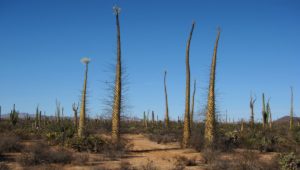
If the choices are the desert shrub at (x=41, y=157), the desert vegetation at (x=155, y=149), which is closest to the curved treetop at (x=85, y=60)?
the desert vegetation at (x=155, y=149)

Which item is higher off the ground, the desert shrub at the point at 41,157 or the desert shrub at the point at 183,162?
the desert shrub at the point at 41,157

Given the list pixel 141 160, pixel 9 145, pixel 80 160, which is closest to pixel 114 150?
pixel 141 160

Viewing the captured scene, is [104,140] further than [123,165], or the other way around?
[104,140]

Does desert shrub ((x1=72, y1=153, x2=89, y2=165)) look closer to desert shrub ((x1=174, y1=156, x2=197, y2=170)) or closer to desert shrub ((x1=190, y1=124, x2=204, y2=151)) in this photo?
desert shrub ((x1=174, y1=156, x2=197, y2=170))

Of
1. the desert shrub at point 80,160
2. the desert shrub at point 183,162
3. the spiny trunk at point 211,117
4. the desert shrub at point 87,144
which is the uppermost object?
the spiny trunk at point 211,117

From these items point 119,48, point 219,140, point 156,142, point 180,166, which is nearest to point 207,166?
point 180,166

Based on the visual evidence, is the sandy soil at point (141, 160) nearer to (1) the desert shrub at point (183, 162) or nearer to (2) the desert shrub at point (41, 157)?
(1) the desert shrub at point (183, 162)

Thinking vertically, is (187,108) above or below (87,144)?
above

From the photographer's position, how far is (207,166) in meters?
11.5

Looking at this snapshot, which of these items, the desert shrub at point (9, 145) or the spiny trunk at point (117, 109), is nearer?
the desert shrub at point (9, 145)

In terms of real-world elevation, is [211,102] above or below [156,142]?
above

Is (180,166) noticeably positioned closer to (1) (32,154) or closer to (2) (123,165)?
(2) (123,165)

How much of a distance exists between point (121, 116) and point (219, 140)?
4.13 m

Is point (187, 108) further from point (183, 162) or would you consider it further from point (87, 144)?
point (183, 162)
